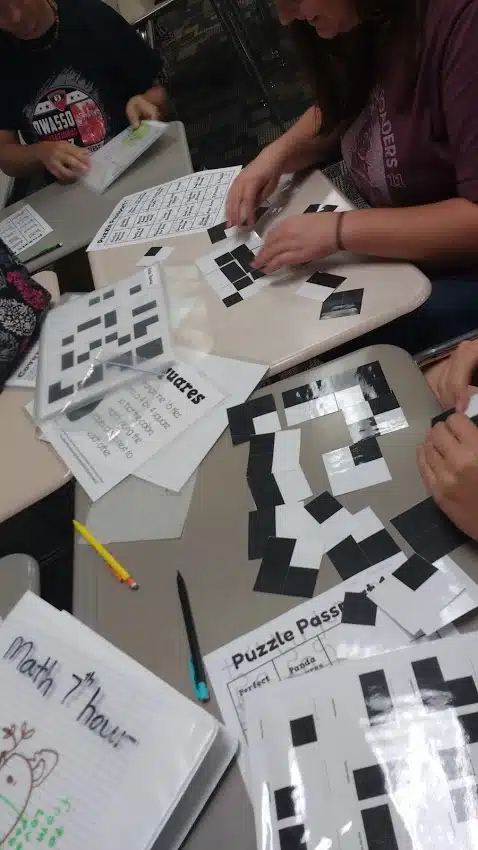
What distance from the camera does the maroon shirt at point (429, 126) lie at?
2.68 ft

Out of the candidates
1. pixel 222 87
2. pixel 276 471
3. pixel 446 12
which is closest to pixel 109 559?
pixel 276 471

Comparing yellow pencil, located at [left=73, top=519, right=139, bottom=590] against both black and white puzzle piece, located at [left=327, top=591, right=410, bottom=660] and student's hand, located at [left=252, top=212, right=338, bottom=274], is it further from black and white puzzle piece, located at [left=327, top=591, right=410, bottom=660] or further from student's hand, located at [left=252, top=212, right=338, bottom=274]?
student's hand, located at [left=252, top=212, right=338, bottom=274]

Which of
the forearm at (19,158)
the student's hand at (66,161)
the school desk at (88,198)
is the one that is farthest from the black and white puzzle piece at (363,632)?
the forearm at (19,158)

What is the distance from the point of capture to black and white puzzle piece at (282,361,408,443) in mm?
834

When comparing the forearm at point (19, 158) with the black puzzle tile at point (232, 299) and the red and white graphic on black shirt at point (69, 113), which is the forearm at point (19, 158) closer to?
the red and white graphic on black shirt at point (69, 113)

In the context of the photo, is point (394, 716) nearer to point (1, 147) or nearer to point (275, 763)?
point (275, 763)

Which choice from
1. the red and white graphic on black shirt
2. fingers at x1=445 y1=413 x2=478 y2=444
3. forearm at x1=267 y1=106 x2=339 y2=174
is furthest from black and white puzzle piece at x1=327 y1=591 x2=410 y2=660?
the red and white graphic on black shirt

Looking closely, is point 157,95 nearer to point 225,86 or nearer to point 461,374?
point 461,374

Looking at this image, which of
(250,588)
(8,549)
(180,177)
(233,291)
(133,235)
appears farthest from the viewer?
(8,549)

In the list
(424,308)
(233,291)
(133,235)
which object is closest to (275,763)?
(233,291)

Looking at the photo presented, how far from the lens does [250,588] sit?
73cm

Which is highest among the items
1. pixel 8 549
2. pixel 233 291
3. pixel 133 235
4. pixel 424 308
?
pixel 133 235

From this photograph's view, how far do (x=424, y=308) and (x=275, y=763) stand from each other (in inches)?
33.6

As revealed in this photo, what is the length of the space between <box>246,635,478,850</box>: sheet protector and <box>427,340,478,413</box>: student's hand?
34 centimetres
